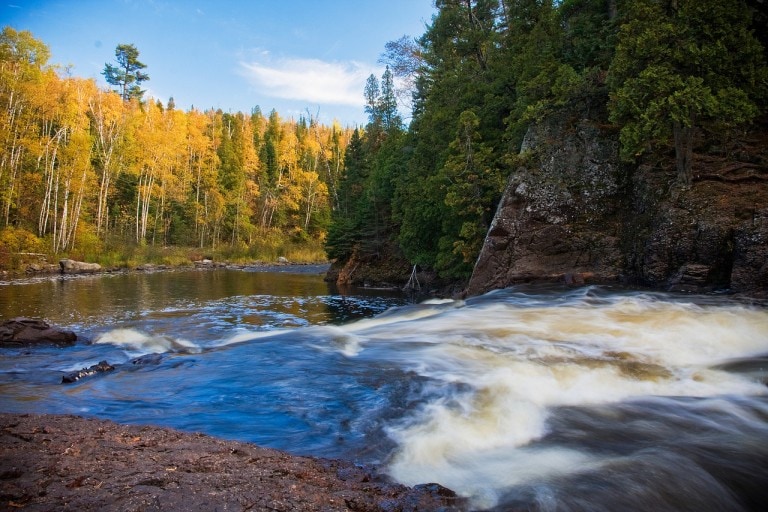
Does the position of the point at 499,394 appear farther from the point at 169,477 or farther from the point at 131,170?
the point at 131,170

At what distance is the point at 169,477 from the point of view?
275 cm

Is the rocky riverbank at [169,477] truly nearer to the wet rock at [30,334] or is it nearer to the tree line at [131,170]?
the wet rock at [30,334]

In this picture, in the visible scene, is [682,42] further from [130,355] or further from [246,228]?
[246,228]

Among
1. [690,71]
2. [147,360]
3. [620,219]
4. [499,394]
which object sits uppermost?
[690,71]

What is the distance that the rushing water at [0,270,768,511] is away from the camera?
12.0 ft

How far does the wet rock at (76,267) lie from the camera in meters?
29.8

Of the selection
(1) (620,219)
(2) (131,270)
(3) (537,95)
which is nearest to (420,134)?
(3) (537,95)

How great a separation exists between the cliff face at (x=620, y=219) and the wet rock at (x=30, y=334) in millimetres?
11405

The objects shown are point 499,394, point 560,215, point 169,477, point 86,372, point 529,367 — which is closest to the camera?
point 169,477

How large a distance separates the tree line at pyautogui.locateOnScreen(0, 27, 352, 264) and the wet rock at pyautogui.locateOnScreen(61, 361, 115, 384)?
29290 millimetres

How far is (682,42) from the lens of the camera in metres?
11.6

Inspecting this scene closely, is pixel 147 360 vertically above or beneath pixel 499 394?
beneath

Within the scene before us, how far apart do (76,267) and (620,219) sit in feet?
106

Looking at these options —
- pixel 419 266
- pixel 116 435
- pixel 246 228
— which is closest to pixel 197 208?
pixel 246 228
